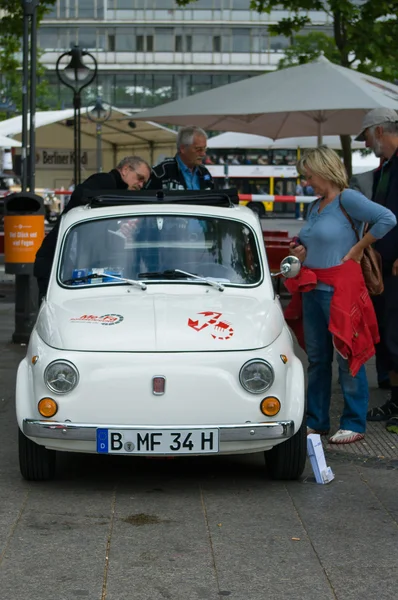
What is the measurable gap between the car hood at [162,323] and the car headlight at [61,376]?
131 millimetres

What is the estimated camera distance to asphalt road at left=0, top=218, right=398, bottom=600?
15.0 feet

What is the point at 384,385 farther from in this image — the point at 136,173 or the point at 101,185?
the point at 101,185

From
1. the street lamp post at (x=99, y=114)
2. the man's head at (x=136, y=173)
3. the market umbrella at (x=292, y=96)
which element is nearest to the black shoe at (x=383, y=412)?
the man's head at (x=136, y=173)

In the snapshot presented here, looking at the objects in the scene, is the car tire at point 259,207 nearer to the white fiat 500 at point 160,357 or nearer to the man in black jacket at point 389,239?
the man in black jacket at point 389,239

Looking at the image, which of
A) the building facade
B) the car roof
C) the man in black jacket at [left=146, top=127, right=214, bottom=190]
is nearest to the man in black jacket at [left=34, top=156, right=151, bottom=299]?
the man in black jacket at [left=146, top=127, right=214, bottom=190]

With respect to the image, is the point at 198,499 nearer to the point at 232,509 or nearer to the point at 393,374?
the point at 232,509

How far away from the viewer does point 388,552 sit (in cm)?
509

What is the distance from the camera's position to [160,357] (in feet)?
19.6

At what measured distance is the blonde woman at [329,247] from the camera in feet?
23.5

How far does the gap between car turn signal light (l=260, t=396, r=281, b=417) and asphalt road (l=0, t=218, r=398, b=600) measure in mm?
450

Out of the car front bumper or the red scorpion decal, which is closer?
the car front bumper

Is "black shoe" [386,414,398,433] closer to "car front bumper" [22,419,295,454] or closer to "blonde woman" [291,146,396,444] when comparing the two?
"blonde woman" [291,146,396,444]

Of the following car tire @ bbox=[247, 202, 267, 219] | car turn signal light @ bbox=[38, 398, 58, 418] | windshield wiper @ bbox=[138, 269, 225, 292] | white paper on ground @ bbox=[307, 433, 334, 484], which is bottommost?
car tire @ bbox=[247, 202, 267, 219]

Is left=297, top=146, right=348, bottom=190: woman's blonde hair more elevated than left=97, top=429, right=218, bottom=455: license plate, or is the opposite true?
left=297, top=146, right=348, bottom=190: woman's blonde hair
